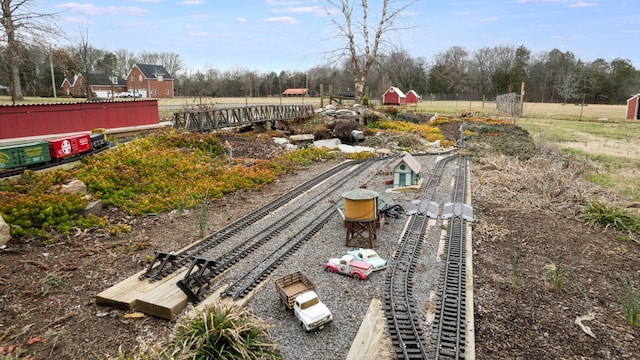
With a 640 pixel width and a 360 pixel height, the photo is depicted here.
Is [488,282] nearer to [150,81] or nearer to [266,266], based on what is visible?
[266,266]

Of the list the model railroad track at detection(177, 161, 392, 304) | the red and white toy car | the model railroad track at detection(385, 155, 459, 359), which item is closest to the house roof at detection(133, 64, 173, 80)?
the model railroad track at detection(177, 161, 392, 304)

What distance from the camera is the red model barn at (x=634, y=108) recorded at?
1597 inches

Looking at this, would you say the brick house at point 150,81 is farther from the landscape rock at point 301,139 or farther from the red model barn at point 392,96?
the landscape rock at point 301,139

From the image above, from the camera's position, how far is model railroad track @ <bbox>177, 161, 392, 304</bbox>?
6.50 meters

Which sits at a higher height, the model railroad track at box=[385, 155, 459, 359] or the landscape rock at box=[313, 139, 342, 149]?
the landscape rock at box=[313, 139, 342, 149]

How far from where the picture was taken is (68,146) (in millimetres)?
12539

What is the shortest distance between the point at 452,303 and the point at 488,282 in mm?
1278

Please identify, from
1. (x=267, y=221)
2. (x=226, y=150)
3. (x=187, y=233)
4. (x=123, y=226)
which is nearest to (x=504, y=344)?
(x=267, y=221)

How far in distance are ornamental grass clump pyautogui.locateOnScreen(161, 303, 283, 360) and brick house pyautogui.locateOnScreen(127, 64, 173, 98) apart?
68852 mm

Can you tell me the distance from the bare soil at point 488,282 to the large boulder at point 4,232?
0.21 m

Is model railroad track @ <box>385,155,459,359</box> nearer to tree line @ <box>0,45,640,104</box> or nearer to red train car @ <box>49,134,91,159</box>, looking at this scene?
red train car @ <box>49,134,91,159</box>

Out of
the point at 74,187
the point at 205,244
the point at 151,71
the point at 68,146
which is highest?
the point at 151,71

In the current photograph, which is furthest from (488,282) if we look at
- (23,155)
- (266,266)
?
(23,155)

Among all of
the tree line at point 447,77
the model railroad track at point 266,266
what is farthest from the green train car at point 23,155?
the tree line at point 447,77
